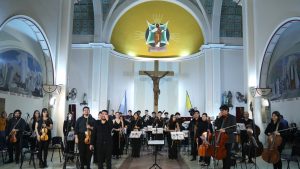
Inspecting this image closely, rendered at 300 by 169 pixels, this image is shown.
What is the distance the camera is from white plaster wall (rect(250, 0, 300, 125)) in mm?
10805

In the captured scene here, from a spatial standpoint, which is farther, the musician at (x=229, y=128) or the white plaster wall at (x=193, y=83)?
the white plaster wall at (x=193, y=83)

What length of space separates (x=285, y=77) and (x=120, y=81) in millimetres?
12482

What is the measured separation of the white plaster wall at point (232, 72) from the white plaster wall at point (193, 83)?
156cm

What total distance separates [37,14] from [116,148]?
5913mm

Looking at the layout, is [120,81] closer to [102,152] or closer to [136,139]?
[136,139]

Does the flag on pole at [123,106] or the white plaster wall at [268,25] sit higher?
the white plaster wall at [268,25]

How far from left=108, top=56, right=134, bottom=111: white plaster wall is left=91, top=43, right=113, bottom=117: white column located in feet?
3.52

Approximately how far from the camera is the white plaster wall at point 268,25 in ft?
35.4

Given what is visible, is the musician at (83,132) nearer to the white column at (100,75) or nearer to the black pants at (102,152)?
the black pants at (102,152)

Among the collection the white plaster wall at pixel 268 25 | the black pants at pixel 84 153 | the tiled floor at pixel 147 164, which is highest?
the white plaster wall at pixel 268 25

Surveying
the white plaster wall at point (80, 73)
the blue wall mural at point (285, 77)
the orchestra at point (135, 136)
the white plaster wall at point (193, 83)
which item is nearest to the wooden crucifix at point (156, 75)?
the white plaster wall at point (193, 83)

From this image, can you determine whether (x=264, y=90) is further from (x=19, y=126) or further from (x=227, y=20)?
(x=227, y=20)

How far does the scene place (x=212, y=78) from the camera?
20.8 metres

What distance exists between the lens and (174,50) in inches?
923
